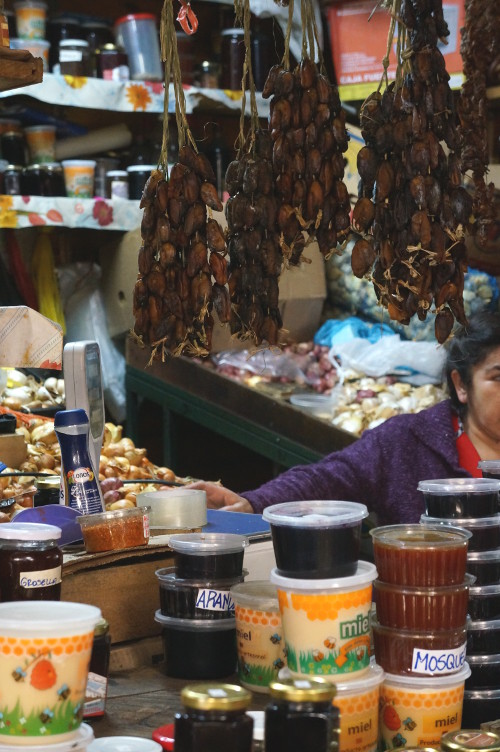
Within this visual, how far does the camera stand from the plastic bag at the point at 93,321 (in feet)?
15.3

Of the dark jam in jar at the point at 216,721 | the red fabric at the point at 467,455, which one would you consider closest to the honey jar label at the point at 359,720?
the dark jam in jar at the point at 216,721

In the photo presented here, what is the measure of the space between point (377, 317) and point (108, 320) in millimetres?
1159

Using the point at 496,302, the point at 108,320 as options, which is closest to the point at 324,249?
the point at 496,302

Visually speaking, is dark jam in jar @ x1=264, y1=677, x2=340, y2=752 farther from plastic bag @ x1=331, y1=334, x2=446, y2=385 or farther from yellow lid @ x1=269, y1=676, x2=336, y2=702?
plastic bag @ x1=331, y1=334, x2=446, y2=385

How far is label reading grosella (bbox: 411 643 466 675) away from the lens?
1382 millimetres

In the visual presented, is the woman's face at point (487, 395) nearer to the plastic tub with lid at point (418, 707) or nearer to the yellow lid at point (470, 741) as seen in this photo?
the plastic tub with lid at point (418, 707)

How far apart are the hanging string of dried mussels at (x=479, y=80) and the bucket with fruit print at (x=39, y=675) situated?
1746mm

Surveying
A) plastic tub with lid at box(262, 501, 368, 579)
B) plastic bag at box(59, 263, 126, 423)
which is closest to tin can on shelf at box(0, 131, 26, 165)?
plastic bag at box(59, 263, 126, 423)

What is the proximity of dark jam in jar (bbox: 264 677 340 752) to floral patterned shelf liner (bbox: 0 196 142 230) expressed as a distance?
3539 mm

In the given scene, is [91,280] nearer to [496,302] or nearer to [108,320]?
[108,320]

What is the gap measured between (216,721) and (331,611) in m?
0.29

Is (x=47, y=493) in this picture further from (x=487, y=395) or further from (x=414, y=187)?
(x=487, y=395)

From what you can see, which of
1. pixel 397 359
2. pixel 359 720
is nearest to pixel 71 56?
pixel 397 359

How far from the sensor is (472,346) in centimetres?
288
